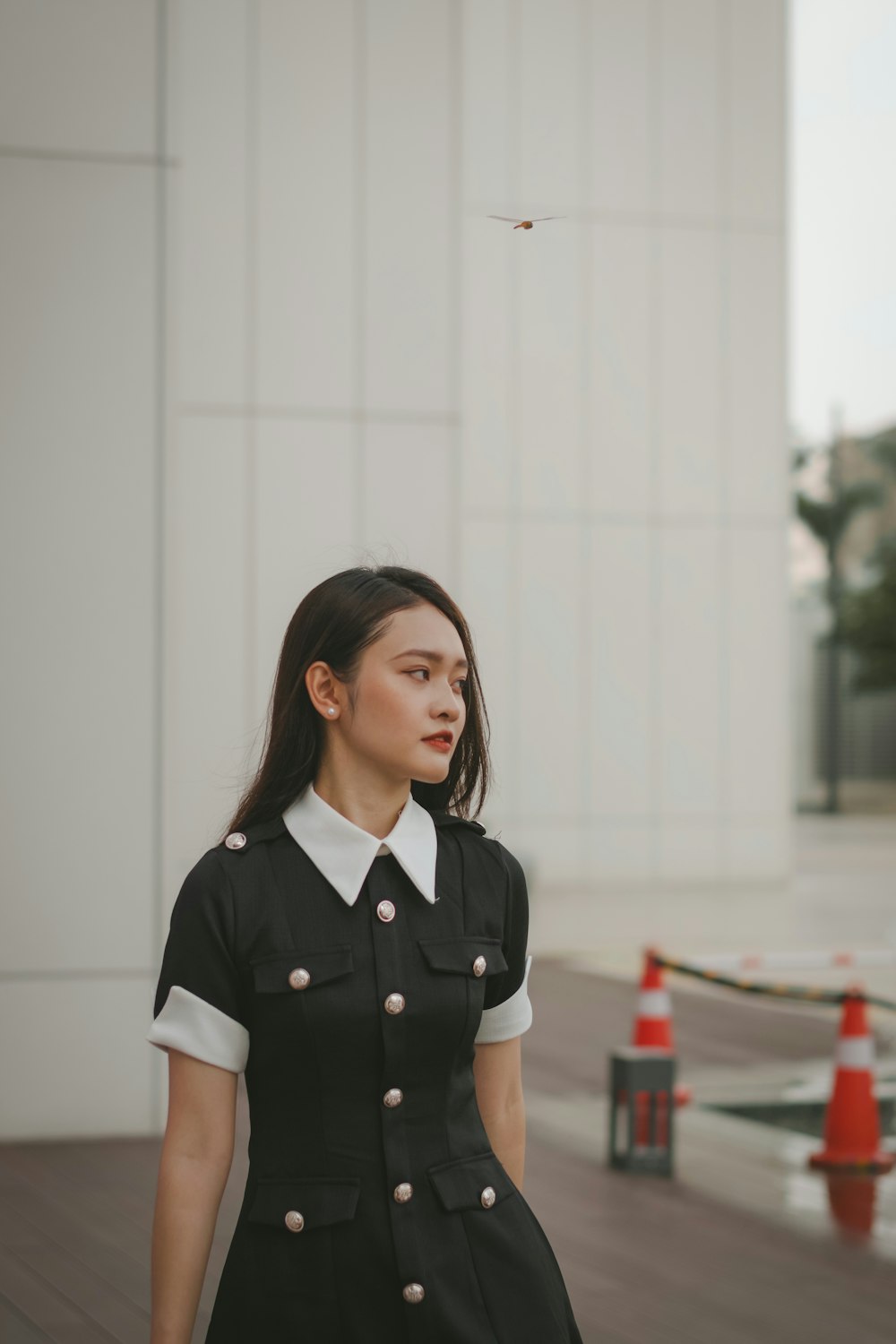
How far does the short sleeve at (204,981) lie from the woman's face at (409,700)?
25 centimetres

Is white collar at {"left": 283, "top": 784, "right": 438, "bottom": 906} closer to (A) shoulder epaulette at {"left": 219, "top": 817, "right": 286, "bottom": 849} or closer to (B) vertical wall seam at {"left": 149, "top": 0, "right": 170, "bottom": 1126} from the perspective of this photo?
(A) shoulder epaulette at {"left": 219, "top": 817, "right": 286, "bottom": 849}

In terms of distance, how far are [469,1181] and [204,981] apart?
1.30 feet

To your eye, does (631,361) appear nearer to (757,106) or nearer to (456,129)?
(757,106)

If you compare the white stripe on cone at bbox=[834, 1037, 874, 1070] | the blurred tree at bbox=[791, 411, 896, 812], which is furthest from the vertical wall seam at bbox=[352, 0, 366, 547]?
the blurred tree at bbox=[791, 411, 896, 812]

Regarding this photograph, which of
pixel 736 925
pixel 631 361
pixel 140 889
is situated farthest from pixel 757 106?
pixel 140 889

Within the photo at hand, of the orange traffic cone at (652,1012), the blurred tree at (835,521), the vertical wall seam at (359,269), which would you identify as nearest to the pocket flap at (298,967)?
the orange traffic cone at (652,1012)

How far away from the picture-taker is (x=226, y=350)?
9.46 m

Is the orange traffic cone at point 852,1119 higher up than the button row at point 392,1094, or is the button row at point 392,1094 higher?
the button row at point 392,1094

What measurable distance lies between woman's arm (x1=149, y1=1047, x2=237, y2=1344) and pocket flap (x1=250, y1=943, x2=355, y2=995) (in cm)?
13

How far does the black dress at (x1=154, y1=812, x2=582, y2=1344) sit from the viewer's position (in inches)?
78.4

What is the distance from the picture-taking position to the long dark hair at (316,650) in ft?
6.95

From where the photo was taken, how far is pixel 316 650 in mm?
2145

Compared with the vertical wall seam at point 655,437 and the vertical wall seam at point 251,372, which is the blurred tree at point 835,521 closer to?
the vertical wall seam at point 655,437

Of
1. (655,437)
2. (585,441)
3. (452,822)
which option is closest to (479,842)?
(452,822)
